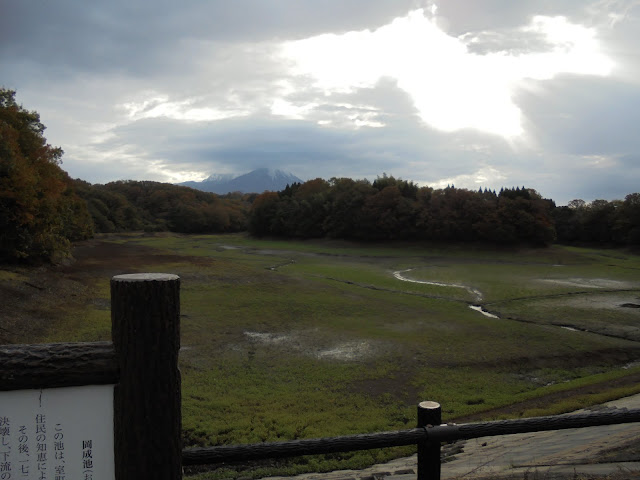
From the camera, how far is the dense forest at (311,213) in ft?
89.3

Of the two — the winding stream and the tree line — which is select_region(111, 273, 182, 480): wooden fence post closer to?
the winding stream

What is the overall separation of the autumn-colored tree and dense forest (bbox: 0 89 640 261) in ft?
0.22

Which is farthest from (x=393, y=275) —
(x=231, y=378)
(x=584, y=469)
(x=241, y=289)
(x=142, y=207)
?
(x=142, y=207)

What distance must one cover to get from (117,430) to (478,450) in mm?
7329

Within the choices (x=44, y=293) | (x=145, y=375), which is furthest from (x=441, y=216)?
(x=145, y=375)

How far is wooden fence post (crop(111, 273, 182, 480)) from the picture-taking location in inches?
111

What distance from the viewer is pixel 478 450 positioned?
841cm

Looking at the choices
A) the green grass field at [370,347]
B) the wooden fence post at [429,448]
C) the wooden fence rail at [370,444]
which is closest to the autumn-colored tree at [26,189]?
the green grass field at [370,347]

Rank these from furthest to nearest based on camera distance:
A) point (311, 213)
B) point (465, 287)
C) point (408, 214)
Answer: point (311, 213)
point (408, 214)
point (465, 287)

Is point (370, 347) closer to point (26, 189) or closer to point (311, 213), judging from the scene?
point (26, 189)

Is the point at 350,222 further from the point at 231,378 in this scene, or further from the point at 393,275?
the point at 231,378

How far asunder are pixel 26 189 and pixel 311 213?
2107 inches

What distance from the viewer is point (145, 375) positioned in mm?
A: 2846

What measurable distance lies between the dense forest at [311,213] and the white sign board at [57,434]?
26.6 meters
